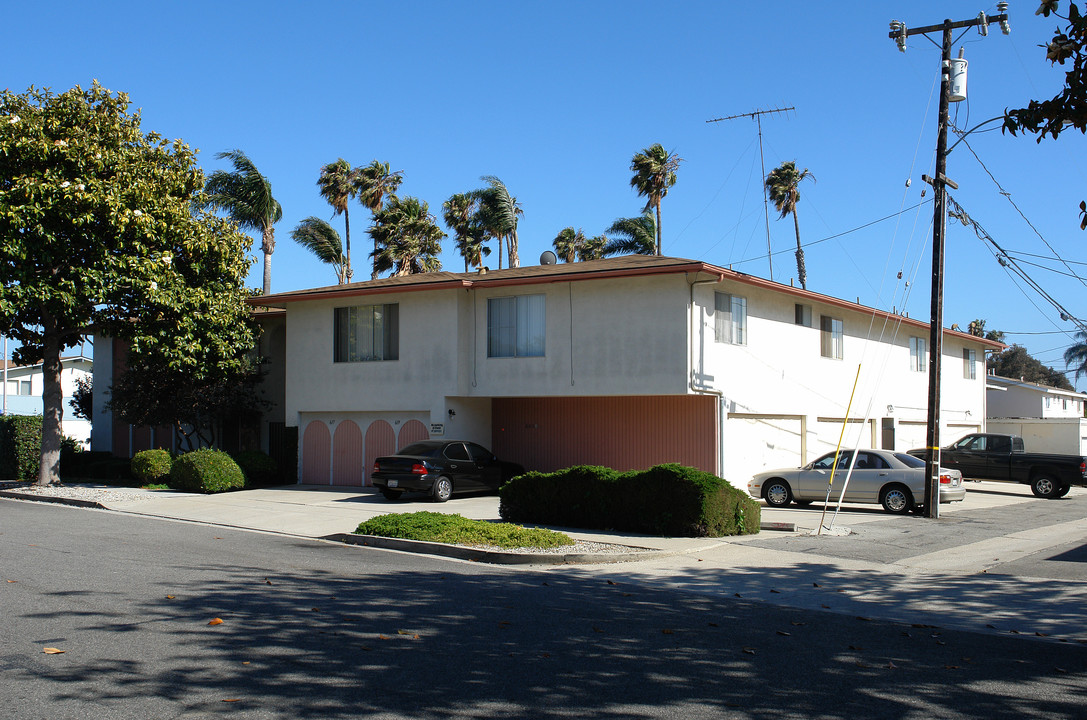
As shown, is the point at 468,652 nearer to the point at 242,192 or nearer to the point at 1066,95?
the point at 1066,95

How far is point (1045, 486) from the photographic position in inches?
1017

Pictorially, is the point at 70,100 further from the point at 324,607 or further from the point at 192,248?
the point at 324,607

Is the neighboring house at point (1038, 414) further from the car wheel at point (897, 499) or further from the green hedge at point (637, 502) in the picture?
the green hedge at point (637, 502)

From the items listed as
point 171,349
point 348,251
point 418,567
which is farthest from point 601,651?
point 348,251

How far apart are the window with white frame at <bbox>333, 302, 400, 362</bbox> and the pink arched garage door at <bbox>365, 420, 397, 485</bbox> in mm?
1850

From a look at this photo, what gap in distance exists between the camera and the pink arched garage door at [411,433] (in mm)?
24470

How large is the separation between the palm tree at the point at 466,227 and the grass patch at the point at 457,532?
34.9 m

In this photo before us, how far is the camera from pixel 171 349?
23281 millimetres

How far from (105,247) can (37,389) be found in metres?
51.4

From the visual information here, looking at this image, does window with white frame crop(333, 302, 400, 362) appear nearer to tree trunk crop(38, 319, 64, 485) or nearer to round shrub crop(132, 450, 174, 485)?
round shrub crop(132, 450, 174, 485)

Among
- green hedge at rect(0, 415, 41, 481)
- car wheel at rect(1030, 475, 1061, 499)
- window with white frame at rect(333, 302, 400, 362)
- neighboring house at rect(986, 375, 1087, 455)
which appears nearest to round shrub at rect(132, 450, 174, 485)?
window with white frame at rect(333, 302, 400, 362)

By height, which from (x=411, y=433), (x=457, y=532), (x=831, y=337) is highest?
(x=831, y=337)

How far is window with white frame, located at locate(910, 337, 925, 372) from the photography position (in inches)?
1256

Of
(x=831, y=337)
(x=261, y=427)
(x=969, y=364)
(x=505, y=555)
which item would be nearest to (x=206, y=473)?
(x=261, y=427)
